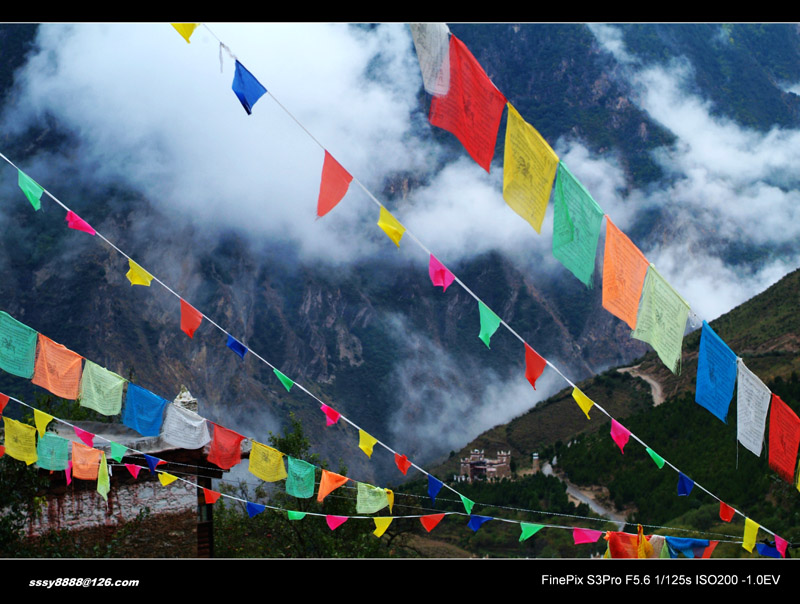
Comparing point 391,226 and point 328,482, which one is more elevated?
point 391,226

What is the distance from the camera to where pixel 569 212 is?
23.9 feet

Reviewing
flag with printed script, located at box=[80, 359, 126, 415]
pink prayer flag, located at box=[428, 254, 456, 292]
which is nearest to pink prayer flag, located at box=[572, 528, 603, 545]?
pink prayer flag, located at box=[428, 254, 456, 292]

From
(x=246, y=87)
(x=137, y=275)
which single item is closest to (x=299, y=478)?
(x=137, y=275)

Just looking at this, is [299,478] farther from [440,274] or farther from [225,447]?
[440,274]

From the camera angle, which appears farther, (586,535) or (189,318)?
(189,318)

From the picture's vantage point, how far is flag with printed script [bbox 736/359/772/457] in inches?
363

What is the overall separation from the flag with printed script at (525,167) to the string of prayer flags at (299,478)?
5855 mm

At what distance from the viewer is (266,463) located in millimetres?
11508

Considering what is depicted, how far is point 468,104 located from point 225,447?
22.5ft

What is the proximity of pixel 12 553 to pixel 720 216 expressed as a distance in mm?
131371

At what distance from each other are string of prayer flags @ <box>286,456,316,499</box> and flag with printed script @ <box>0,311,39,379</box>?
346 centimetres

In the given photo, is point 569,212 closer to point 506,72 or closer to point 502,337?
point 502,337

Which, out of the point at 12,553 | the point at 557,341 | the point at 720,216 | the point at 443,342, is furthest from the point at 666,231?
the point at 12,553

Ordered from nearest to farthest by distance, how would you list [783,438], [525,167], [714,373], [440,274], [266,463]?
1. [525,167]
2. [440,274]
3. [714,373]
4. [783,438]
5. [266,463]
